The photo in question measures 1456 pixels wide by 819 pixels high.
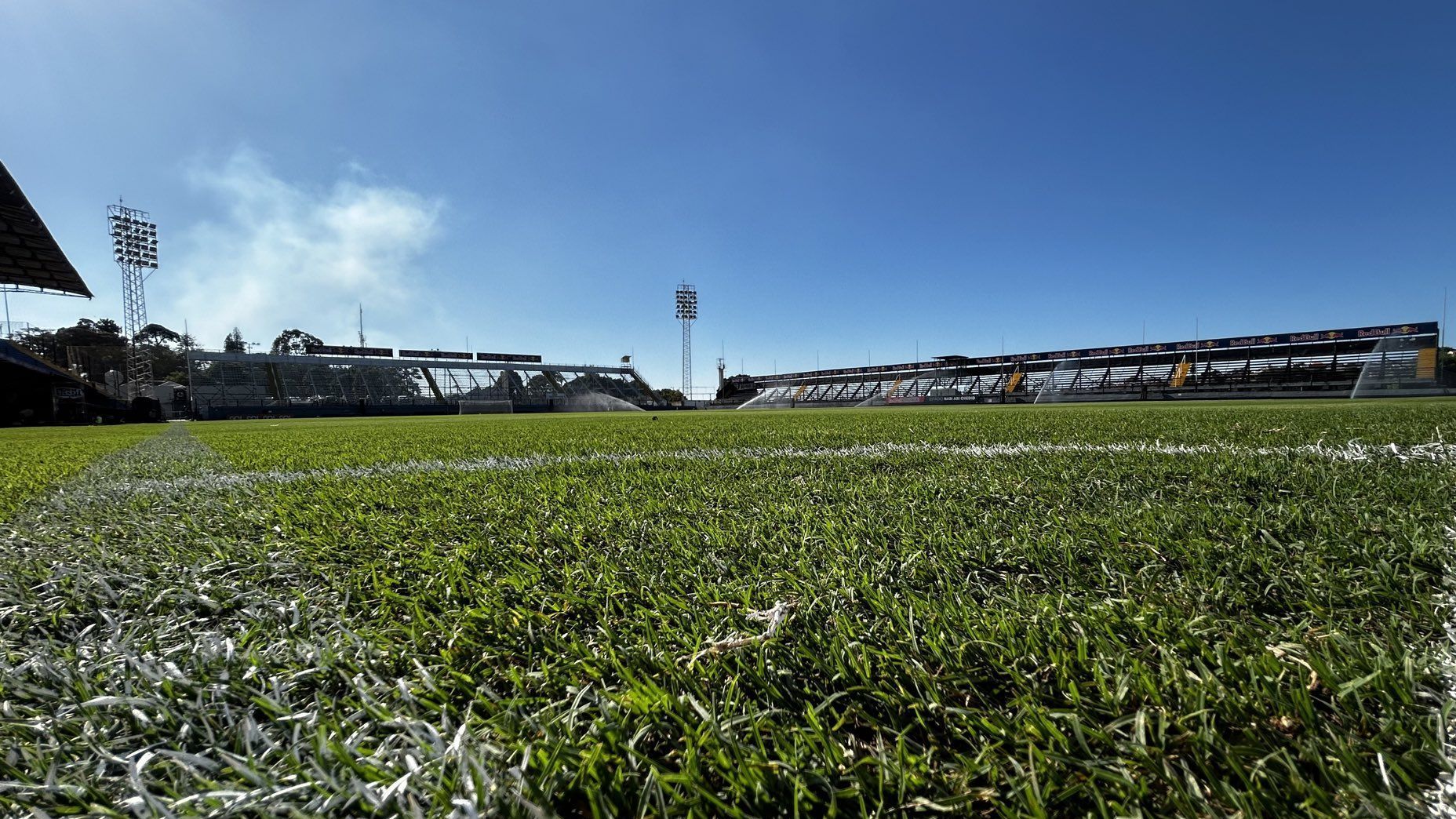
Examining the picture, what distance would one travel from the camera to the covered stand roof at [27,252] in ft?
48.0

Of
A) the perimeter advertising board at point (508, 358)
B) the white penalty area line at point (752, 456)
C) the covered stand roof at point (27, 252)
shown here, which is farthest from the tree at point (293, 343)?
the white penalty area line at point (752, 456)

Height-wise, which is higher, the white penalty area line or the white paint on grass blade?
A: the white penalty area line

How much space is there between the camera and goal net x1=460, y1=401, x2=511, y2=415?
37.0 metres

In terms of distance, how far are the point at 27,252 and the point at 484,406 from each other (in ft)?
71.8

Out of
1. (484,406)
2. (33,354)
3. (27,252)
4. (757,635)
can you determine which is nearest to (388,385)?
(484,406)

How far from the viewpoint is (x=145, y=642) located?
32.1 inches

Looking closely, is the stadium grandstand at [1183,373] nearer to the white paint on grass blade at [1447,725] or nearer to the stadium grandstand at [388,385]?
the stadium grandstand at [388,385]

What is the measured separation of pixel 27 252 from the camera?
1755cm

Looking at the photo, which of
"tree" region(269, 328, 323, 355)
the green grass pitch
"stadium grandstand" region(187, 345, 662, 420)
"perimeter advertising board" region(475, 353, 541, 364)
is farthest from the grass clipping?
"tree" region(269, 328, 323, 355)

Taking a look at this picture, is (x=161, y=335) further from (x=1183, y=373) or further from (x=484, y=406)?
(x=1183, y=373)

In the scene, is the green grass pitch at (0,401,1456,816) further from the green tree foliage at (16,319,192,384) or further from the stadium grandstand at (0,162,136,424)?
the green tree foliage at (16,319,192,384)

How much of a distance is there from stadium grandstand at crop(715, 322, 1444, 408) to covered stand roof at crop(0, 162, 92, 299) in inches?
1466

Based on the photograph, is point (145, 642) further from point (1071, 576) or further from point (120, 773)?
point (1071, 576)

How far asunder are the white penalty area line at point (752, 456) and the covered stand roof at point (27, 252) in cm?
1840
